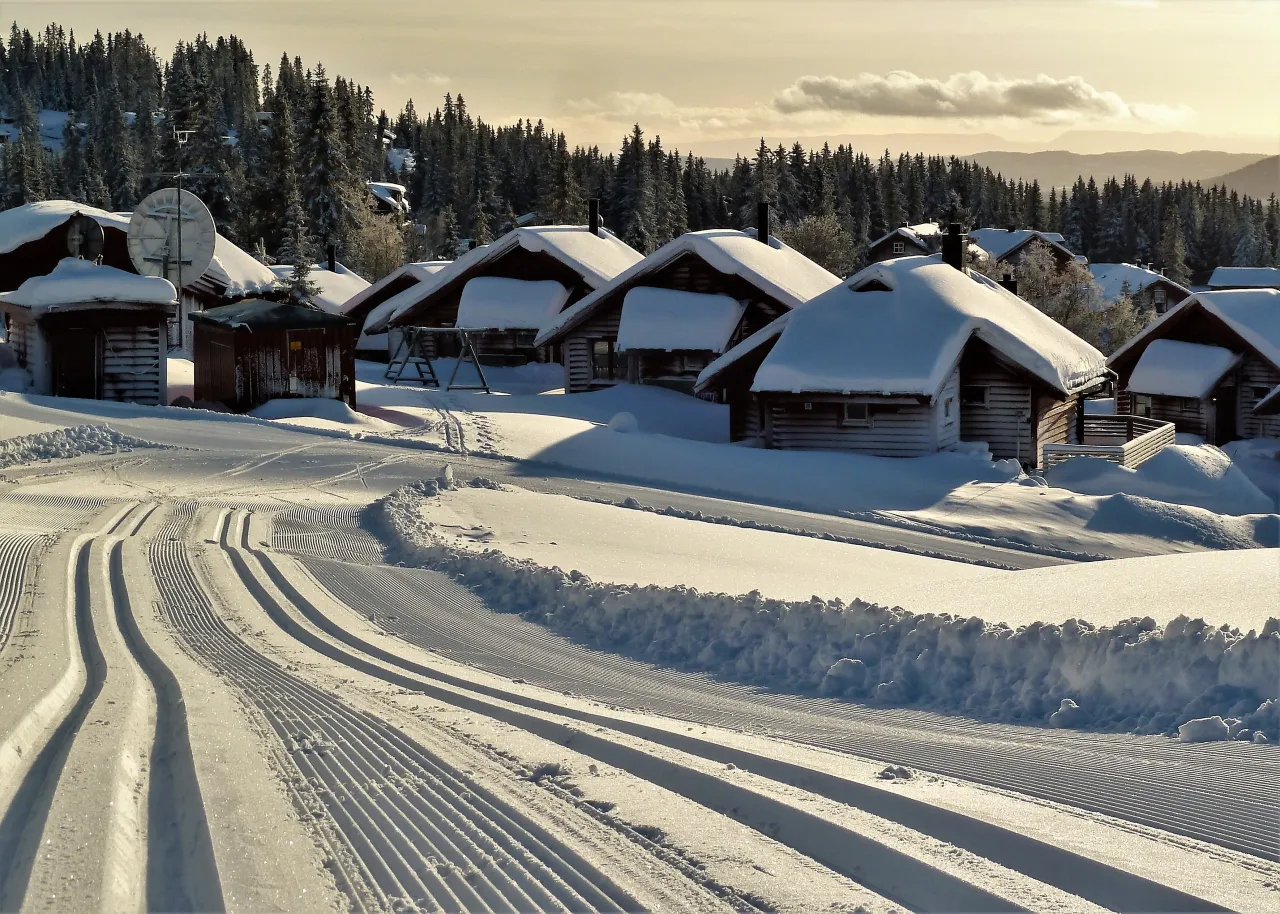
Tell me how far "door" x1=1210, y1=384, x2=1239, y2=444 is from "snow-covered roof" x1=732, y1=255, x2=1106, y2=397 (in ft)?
48.9

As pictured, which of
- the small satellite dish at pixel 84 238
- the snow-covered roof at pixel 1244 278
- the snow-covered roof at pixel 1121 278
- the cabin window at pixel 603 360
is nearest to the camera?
the small satellite dish at pixel 84 238

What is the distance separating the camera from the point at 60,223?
42844 mm

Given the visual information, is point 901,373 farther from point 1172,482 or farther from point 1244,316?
point 1244,316

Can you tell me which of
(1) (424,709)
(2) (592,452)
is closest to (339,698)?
(1) (424,709)

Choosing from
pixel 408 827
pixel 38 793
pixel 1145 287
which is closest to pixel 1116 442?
pixel 408 827

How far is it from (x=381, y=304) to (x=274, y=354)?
2107 centimetres

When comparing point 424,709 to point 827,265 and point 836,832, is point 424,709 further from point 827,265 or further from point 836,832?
point 827,265

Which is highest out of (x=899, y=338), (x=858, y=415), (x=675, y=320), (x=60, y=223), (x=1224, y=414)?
(x=60, y=223)

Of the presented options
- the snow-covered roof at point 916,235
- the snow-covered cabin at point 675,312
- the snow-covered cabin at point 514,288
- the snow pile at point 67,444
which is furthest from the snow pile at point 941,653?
the snow-covered roof at point 916,235

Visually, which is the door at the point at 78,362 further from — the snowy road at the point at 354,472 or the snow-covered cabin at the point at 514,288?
the snow-covered cabin at the point at 514,288

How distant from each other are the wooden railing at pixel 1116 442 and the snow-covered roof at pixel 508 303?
1717 centimetres

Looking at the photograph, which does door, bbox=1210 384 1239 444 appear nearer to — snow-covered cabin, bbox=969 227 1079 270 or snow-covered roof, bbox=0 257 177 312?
snow-covered roof, bbox=0 257 177 312

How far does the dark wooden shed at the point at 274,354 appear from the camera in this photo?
3003 cm

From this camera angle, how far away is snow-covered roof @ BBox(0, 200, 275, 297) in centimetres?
4231
